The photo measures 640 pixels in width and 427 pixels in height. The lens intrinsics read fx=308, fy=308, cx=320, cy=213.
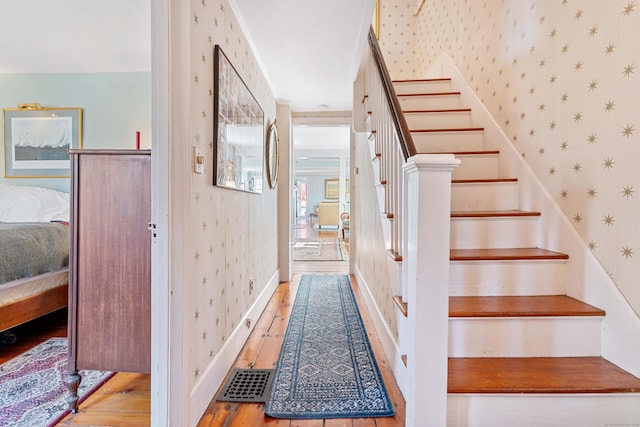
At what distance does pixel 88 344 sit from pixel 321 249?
5049 millimetres

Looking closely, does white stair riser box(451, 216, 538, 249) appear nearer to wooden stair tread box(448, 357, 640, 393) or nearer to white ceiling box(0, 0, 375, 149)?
wooden stair tread box(448, 357, 640, 393)

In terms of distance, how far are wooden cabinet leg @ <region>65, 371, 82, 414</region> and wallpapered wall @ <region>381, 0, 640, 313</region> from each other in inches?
93.3

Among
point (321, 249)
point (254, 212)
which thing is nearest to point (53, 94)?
point (254, 212)

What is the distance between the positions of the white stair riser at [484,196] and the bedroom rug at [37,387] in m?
2.28

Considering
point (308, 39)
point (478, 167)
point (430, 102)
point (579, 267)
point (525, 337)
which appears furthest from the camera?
point (430, 102)

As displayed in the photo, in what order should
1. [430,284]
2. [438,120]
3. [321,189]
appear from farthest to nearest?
[321,189], [438,120], [430,284]

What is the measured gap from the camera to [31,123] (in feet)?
9.98

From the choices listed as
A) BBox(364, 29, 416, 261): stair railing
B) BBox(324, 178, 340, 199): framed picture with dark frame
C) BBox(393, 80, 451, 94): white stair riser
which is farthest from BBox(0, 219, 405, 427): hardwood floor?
BBox(324, 178, 340, 199): framed picture with dark frame

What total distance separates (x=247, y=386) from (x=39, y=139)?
326 centimetres

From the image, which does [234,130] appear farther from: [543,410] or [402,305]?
[543,410]

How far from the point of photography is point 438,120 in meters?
2.53

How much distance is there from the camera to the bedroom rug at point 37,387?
137 centimetres

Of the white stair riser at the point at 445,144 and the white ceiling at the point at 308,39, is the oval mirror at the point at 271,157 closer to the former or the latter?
the white ceiling at the point at 308,39

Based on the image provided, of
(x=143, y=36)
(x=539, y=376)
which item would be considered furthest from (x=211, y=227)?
(x=143, y=36)
